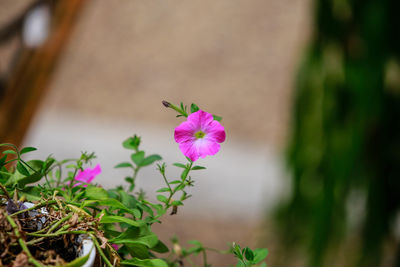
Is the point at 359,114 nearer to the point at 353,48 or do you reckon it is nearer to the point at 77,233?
the point at 353,48

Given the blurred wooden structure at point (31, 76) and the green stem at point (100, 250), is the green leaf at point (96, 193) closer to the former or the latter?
the green stem at point (100, 250)

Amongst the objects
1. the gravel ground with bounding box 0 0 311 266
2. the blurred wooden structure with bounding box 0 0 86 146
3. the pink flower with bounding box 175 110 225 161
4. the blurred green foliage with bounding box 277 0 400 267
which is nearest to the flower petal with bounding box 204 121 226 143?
the pink flower with bounding box 175 110 225 161

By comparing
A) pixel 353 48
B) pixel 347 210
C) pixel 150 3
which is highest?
pixel 150 3

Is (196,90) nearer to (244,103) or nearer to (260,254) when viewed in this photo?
(244,103)

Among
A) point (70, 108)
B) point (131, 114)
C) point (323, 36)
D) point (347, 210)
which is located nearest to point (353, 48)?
point (323, 36)

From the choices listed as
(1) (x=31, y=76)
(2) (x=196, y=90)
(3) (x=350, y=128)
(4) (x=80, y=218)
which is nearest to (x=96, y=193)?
(4) (x=80, y=218)

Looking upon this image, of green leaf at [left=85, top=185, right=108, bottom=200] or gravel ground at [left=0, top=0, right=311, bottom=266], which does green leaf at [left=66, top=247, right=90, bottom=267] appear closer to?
green leaf at [left=85, top=185, right=108, bottom=200]
